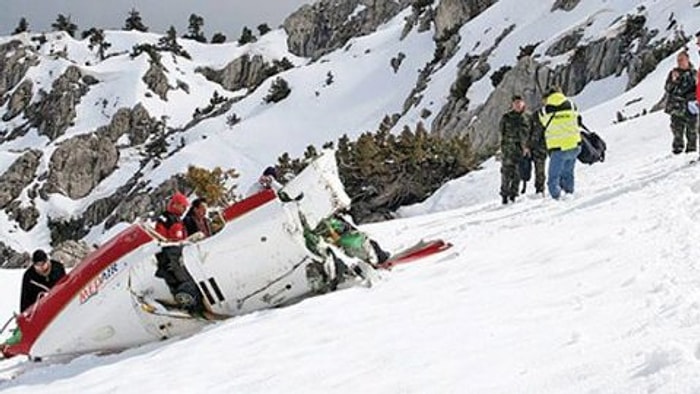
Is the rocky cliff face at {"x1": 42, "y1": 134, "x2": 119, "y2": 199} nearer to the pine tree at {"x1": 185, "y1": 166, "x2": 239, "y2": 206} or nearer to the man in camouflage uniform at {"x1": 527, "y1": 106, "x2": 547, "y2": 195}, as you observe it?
the pine tree at {"x1": 185, "y1": 166, "x2": 239, "y2": 206}

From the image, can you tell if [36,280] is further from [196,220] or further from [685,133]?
[685,133]

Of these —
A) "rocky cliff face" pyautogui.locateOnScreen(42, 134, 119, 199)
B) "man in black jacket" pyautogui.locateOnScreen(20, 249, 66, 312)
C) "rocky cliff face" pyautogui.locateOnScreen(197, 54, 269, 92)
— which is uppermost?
"rocky cliff face" pyautogui.locateOnScreen(197, 54, 269, 92)

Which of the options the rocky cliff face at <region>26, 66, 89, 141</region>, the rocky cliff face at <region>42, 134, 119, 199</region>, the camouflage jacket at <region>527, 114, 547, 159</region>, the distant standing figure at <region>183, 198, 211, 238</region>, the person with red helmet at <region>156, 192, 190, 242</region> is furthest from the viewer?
the rocky cliff face at <region>26, 66, 89, 141</region>

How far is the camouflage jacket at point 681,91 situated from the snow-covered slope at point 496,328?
444 centimetres

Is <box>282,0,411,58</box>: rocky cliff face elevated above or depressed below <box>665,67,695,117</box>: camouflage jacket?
above

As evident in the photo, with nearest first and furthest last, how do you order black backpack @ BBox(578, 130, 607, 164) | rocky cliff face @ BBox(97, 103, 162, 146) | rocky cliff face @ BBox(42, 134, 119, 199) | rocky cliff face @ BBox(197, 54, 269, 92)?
1. black backpack @ BBox(578, 130, 607, 164)
2. rocky cliff face @ BBox(42, 134, 119, 199)
3. rocky cliff face @ BBox(97, 103, 162, 146)
4. rocky cliff face @ BBox(197, 54, 269, 92)

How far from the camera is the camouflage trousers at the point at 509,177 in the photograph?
14891 millimetres

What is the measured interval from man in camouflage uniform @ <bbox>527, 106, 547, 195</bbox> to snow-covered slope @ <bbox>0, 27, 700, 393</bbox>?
3825 mm

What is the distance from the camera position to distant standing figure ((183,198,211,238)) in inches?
375

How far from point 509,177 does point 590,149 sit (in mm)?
2508

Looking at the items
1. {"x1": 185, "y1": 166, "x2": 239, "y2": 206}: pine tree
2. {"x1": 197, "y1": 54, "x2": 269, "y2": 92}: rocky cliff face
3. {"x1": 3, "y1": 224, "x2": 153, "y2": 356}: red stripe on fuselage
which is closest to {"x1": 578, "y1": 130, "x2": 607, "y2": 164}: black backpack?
{"x1": 3, "y1": 224, "x2": 153, "y2": 356}: red stripe on fuselage

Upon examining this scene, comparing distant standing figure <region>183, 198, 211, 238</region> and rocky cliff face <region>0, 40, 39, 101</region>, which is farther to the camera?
rocky cliff face <region>0, 40, 39, 101</region>

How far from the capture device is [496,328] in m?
5.27

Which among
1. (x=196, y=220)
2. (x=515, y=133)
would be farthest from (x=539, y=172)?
(x=196, y=220)
